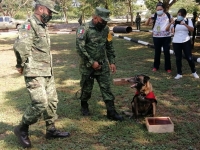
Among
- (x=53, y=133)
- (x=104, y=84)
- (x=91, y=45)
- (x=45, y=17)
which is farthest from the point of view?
(x=104, y=84)

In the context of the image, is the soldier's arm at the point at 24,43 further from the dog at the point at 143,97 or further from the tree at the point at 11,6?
the tree at the point at 11,6

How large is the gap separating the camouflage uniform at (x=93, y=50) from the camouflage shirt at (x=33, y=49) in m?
0.76

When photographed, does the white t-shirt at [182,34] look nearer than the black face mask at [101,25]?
No

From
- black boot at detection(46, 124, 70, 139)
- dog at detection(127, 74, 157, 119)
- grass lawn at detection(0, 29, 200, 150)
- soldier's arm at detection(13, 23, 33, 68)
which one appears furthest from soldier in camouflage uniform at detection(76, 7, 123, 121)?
soldier's arm at detection(13, 23, 33, 68)

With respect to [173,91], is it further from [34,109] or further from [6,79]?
[6,79]

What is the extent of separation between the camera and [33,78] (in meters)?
3.37

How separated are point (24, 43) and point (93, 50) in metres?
1.27

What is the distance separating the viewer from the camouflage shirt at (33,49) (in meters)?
3.22

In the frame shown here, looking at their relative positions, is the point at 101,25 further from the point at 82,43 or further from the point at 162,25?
the point at 162,25

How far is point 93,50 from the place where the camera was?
420 cm

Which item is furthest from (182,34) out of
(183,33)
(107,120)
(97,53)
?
(107,120)

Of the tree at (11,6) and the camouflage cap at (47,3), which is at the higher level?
the tree at (11,6)

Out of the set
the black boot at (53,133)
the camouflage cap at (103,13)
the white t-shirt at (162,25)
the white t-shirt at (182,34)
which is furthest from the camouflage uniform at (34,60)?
the white t-shirt at (162,25)

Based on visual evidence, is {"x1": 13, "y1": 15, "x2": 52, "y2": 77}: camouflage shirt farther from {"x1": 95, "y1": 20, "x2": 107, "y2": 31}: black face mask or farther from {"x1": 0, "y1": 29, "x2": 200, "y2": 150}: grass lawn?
{"x1": 0, "y1": 29, "x2": 200, "y2": 150}: grass lawn
